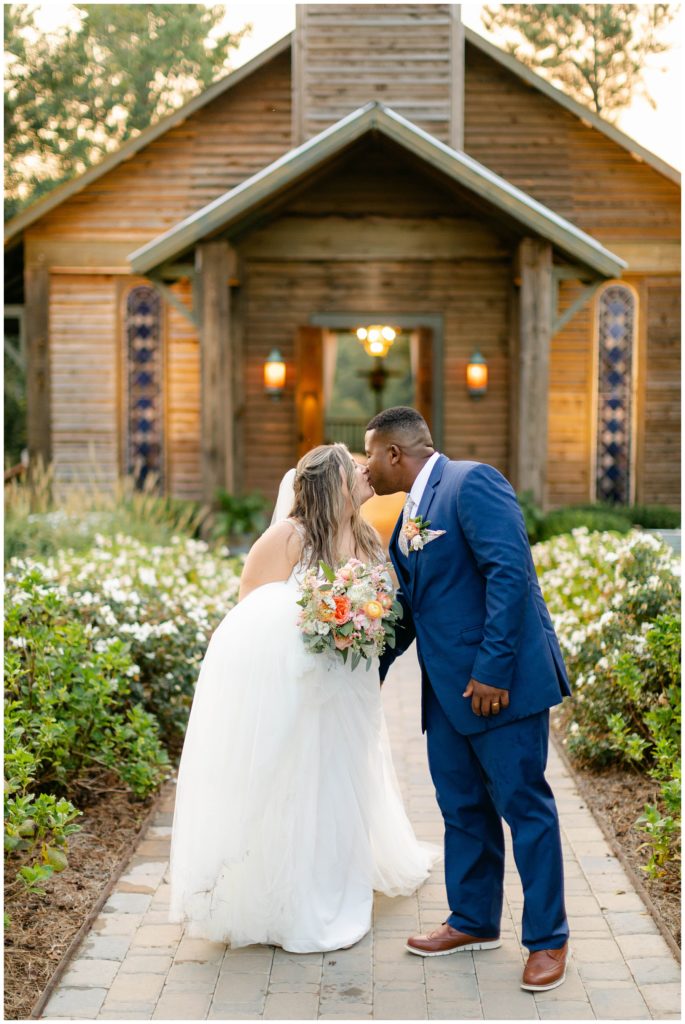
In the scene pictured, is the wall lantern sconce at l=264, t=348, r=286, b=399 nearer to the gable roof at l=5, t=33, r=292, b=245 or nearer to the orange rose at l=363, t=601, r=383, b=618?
the gable roof at l=5, t=33, r=292, b=245

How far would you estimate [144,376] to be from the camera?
15.3 m

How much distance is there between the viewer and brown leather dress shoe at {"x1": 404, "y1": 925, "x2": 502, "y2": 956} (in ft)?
13.4

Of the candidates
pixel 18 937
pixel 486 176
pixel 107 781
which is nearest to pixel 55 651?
pixel 107 781

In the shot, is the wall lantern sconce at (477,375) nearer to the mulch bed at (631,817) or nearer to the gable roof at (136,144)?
the gable roof at (136,144)

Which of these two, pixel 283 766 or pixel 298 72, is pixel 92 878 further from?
pixel 298 72

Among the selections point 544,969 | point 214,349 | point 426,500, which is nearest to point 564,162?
point 214,349

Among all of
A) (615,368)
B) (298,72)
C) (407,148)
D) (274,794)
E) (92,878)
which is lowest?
(92,878)

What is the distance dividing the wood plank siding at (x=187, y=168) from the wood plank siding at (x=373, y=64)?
1.49 m

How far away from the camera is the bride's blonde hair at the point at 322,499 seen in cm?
436

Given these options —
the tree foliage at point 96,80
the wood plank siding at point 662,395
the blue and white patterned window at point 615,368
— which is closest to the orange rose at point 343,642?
the blue and white patterned window at point 615,368

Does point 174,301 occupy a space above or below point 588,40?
below

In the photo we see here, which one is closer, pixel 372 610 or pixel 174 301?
pixel 372 610

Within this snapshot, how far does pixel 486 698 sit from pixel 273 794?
0.93m

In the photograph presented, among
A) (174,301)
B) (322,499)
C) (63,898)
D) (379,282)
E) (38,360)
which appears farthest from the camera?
(38,360)
